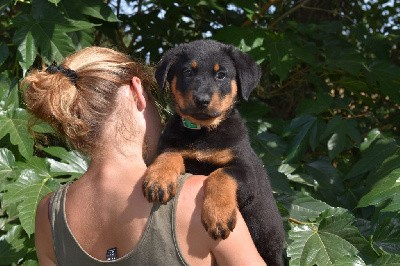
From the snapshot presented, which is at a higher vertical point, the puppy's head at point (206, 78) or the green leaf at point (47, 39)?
the puppy's head at point (206, 78)

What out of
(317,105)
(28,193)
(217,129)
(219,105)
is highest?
(219,105)

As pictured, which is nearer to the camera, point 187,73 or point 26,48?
point 187,73

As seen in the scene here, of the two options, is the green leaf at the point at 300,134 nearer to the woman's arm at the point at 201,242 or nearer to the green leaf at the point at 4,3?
the woman's arm at the point at 201,242

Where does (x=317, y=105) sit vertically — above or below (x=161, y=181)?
below

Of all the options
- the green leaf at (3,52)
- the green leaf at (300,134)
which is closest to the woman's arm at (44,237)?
the green leaf at (3,52)

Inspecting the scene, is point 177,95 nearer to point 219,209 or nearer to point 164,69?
point 164,69

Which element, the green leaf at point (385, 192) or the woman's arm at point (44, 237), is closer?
the green leaf at point (385, 192)

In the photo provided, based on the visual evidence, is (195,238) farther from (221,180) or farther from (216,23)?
(216,23)

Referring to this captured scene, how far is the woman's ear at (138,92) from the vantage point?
254cm

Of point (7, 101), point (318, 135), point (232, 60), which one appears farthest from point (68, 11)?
point (318, 135)

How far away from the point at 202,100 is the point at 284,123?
169 centimetres

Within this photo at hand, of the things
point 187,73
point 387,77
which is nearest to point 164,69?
point 187,73

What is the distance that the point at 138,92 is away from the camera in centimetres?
254

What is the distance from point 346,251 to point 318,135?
103cm
